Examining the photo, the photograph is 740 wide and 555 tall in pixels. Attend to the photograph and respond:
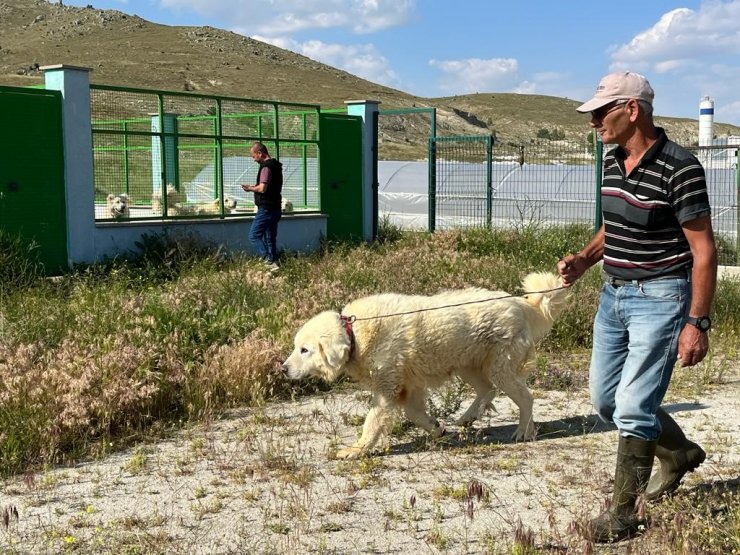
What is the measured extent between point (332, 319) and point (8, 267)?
6785 mm

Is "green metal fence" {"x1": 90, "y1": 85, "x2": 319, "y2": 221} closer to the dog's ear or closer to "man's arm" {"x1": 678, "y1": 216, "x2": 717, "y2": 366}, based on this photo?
the dog's ear

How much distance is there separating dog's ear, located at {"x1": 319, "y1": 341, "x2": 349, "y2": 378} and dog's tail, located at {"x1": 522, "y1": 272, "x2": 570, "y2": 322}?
146 cm

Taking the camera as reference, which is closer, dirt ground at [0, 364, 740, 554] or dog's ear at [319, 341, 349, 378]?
dirt ground at [0, 364, 740, 554]

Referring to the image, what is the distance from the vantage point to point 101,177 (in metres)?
14.4

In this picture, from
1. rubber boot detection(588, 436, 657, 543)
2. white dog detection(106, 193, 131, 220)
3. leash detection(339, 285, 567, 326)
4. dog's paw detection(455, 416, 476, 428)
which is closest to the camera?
rubber boot detection(588, 436, 657, 543)

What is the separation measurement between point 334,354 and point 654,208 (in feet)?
7.46

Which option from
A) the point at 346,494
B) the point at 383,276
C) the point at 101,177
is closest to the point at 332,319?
the point at 346,494

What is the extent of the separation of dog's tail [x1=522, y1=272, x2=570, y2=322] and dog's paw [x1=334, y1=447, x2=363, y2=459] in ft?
5.40

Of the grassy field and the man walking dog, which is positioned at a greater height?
the man walking dog

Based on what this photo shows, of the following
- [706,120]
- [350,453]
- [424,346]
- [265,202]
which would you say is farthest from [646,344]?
[706,120]

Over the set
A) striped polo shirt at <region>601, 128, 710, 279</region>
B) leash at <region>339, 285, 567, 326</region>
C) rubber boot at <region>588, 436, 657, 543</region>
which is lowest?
rubber boot at <region>588, 436, 657, 543</region>

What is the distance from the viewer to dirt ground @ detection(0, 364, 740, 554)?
3.98m

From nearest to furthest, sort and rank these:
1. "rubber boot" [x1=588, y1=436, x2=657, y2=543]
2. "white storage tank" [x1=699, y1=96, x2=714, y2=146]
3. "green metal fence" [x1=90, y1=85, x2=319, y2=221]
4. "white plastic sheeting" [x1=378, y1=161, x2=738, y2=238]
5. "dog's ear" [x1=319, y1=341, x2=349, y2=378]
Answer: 1. "rubber boot" [x1=588, y1=436, x2=657, y2=543]
2. "dog's ear" [x1=319, y1=341, x2=349, y2=378]
3. "green metal fence" [x1=90, y1=85, x2=319, y2=221]
4. "white plastic sheeting" [x1=378, y1=161, x2=738, y2=238]
5. "white storage tank" [x1=699, y1=96, x2=714, y2=146]

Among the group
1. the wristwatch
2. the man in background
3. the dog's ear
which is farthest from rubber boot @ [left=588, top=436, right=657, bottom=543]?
the man in background
